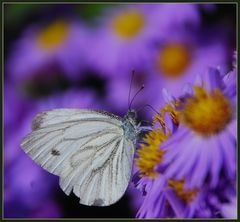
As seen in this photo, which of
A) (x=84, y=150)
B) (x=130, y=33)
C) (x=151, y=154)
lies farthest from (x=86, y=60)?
(x=151, y=154)

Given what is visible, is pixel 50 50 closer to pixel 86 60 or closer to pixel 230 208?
pixel 86 60

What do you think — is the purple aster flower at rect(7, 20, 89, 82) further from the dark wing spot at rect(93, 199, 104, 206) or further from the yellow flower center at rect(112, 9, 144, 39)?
the dark wing spot at rect(93, 199, 104, 206)

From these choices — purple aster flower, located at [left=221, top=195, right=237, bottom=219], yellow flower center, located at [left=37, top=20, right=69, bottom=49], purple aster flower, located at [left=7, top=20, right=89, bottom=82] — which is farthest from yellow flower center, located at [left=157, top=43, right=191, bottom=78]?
purple aster flower, located at [left=221, top=195, right=237, bottom=219]

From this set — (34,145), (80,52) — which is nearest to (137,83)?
(80,52)

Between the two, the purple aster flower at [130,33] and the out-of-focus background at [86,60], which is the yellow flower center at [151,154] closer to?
the out-of-focus background at [86,60]

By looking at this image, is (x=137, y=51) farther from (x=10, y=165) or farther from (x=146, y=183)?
(x=146, y=183)

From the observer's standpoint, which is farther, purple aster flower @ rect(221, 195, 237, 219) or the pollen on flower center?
the pollen on flower center
